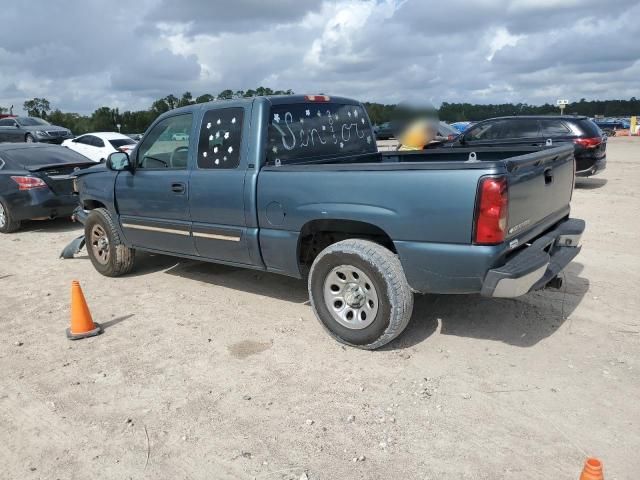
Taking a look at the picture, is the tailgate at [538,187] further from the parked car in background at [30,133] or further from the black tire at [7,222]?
the parked car in background at [30,133]

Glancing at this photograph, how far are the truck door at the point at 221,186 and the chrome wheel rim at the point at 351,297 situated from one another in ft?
2.97

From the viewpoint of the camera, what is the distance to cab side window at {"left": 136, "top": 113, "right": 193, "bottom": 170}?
5145mm

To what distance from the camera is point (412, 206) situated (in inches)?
141

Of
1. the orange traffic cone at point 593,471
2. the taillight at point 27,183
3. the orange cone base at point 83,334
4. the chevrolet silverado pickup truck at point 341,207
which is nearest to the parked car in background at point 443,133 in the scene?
the chevrolet silverado pickup truck at point 341,207

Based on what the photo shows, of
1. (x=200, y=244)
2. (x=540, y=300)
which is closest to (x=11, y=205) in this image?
(x=200, y=244)

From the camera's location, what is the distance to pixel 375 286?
3.89m

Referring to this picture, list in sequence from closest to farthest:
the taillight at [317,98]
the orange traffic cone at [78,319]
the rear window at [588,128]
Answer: the orange traffic cone at [78,319], the taillight at [317,98], the rear window at [588,128]

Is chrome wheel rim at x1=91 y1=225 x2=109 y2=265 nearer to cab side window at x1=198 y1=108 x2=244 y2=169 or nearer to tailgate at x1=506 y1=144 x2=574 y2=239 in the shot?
cab side window at x1=198 y1=108 x2=244 y2=169

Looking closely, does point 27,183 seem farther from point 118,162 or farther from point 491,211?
point 491,211

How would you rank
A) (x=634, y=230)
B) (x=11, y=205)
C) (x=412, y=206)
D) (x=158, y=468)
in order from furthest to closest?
(x=11, y=205) → (x=634, y=230) → (x=412, y=206) → (x=158, y=468)

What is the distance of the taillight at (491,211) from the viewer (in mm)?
3301

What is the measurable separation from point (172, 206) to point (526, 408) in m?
3.58

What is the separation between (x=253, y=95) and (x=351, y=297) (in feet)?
6.82

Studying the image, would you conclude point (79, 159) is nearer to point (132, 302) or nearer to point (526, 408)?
point (132, 302)
